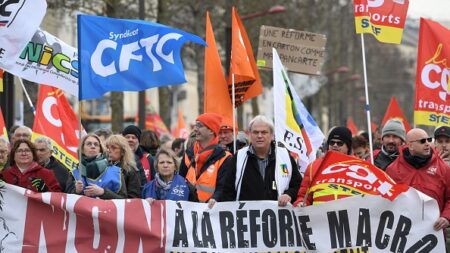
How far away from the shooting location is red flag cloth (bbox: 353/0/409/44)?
11.9m

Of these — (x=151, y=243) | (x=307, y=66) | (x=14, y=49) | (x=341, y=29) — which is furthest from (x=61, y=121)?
(x=341, y=29)

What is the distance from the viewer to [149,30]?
32.2ft

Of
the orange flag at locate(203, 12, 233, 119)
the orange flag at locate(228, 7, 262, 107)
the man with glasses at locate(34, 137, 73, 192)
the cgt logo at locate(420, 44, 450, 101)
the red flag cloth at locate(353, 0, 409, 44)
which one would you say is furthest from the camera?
the red flag cloth at locate(353, 0, 409, 44)

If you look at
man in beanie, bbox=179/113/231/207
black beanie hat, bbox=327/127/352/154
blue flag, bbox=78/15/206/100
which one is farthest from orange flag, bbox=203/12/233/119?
black beanie hat, bbox=327/127/352/154

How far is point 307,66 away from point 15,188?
539 centimetres

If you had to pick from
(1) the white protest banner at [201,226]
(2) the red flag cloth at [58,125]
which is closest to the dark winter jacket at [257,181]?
(1) the white protest banner at [201,226]

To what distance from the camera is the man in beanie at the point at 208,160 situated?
379 inches

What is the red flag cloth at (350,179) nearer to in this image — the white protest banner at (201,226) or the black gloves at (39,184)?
the white protest banner at (201,226)

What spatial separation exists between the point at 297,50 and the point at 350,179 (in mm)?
4995

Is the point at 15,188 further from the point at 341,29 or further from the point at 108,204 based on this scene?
the point at 341,29

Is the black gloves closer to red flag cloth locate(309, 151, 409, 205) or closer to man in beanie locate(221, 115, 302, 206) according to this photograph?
man in beanie locate(221, 115, 302, 206)

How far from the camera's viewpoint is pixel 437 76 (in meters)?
11.6

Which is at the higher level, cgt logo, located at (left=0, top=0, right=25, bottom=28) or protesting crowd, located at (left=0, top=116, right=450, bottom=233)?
cgt logo, located at (left=0, top=0, right=25, bottom=28)

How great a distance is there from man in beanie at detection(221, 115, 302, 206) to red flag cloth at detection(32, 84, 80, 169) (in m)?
4.19
